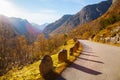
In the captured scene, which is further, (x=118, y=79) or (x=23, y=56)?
(x=23, y=56)

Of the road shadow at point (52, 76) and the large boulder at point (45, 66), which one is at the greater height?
the large boulder at point (45, 66)

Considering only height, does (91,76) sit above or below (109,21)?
below

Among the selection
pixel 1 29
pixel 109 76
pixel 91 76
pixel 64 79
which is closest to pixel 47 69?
pixel 64 79

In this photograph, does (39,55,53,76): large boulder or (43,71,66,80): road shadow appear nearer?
(43,71,66,80): road shadow

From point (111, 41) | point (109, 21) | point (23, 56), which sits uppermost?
point (109, 21)

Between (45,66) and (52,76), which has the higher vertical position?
(45,66)

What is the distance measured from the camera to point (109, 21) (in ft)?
328

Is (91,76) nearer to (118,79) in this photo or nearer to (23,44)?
(118,79)

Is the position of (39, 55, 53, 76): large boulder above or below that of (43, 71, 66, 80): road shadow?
above

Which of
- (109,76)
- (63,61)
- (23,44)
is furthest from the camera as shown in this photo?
(23,44)

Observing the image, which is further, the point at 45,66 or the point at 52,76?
the point at 45,66

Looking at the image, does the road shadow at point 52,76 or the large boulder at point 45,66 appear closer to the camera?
the road shadow at point 52,76

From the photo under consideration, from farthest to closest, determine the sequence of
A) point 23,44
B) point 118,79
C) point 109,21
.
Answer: point 23,44 < point 109,21 < point 118,79

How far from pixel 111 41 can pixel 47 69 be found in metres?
43.3
